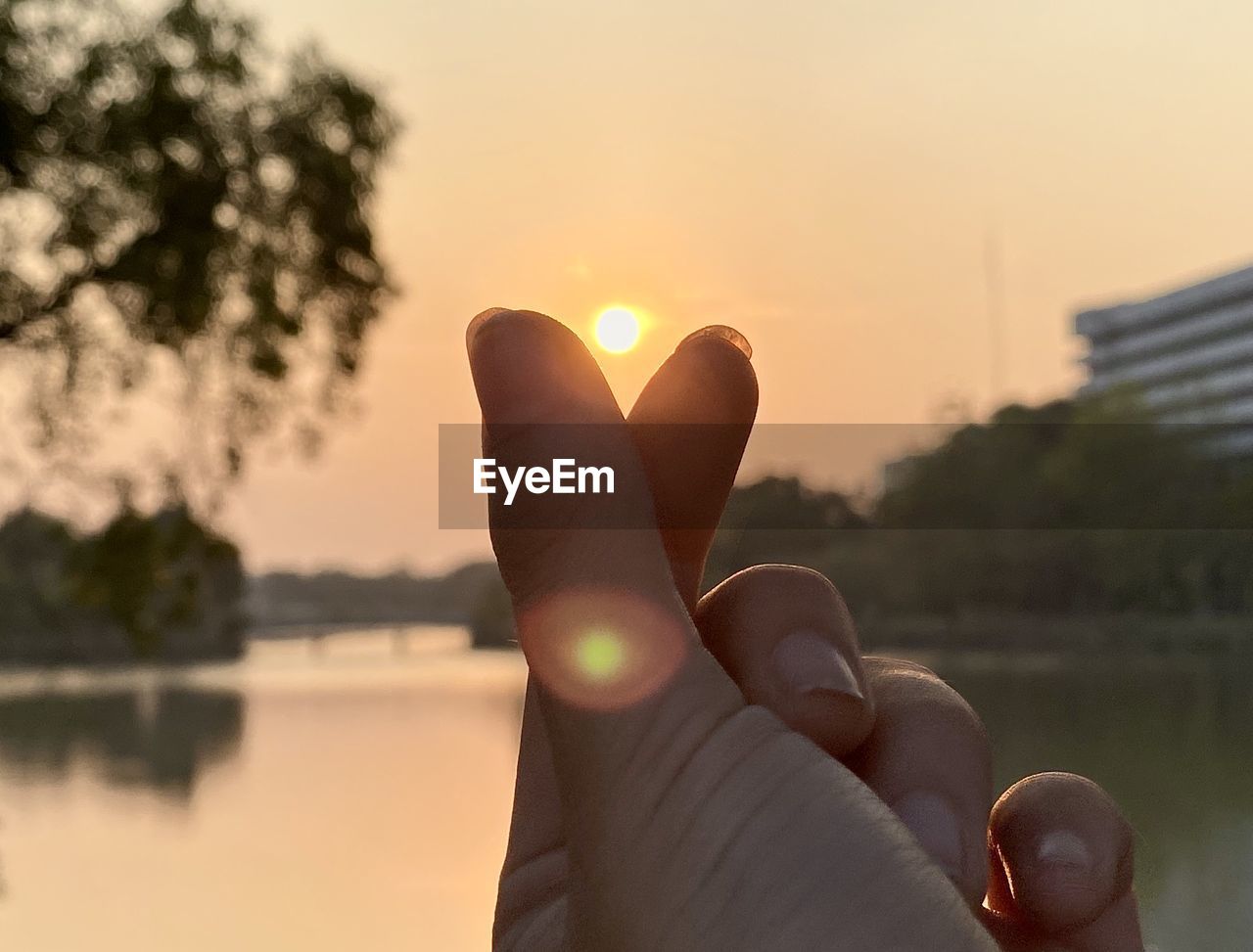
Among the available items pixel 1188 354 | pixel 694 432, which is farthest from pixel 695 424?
pixel 1188 354

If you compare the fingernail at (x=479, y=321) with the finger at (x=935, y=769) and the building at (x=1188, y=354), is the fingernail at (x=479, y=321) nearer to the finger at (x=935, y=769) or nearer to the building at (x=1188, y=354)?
the finger at (x=935, y=769)

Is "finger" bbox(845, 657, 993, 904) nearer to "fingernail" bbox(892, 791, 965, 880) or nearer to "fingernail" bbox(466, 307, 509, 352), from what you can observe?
"fingernail" bbox(892, 791, 965, 880)

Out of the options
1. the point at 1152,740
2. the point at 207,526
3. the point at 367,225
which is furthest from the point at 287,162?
the point at 1152,740

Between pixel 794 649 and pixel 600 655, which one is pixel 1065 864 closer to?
pixel 794 649

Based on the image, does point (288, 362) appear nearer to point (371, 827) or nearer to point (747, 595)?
point (747, 595)

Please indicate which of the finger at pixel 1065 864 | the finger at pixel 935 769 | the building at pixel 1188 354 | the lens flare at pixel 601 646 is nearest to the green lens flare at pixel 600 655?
the lens flare at pixel 601 646
